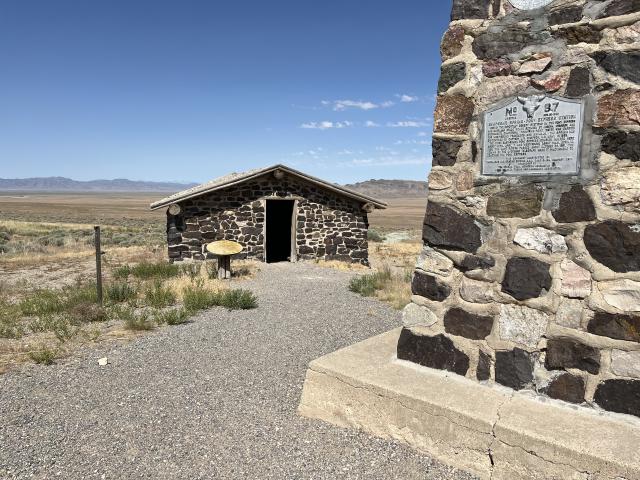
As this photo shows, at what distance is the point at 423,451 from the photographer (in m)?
3.50

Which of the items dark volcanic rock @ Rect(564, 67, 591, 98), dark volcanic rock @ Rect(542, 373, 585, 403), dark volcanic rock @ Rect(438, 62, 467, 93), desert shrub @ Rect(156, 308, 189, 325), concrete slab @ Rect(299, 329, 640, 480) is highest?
dark volcanic rock @ Rect(438, 62, 467, 93)

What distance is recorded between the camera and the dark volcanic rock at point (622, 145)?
3.08 metres

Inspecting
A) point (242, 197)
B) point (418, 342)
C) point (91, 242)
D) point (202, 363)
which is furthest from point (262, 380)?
point (91, 242)

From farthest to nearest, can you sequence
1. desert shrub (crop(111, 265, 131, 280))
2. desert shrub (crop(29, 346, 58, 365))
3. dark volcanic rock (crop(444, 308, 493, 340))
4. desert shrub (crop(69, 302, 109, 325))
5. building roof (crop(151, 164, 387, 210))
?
building roof (crop(151, 164, 387, 210)), desert shrub (crop(111, 265, 131, 280)), desert shrub (crop(69, 302, 109, 325)), desert shrub (crop(29, 346, 58, 365)), dark volcanic rock (crop(444, 308, 493, 340))

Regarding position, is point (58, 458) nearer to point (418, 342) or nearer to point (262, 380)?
point (262, 380)

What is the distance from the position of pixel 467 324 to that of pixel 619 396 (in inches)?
41.7

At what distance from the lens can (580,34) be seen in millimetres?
3250

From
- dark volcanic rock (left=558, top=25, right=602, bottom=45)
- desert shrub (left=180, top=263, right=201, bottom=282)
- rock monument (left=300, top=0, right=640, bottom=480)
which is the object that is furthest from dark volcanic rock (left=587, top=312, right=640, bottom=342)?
desert shrub (left=180, top=263, right=201, bottom=282)

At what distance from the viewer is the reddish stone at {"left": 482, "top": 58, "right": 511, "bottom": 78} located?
3.58 meters

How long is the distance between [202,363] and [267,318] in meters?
2.39

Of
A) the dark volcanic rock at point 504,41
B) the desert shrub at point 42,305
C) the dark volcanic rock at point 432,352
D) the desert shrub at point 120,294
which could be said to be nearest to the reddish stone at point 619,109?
the dark volcanic rock at point 504,41

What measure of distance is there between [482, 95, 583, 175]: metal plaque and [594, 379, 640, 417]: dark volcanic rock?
140 cm

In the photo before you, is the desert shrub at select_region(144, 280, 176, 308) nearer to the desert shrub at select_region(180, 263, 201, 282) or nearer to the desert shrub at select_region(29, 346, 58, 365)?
the desert shrub at select_region(180, 263, 201, 282)

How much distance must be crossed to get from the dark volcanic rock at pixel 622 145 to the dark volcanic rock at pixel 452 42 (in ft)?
4.17
